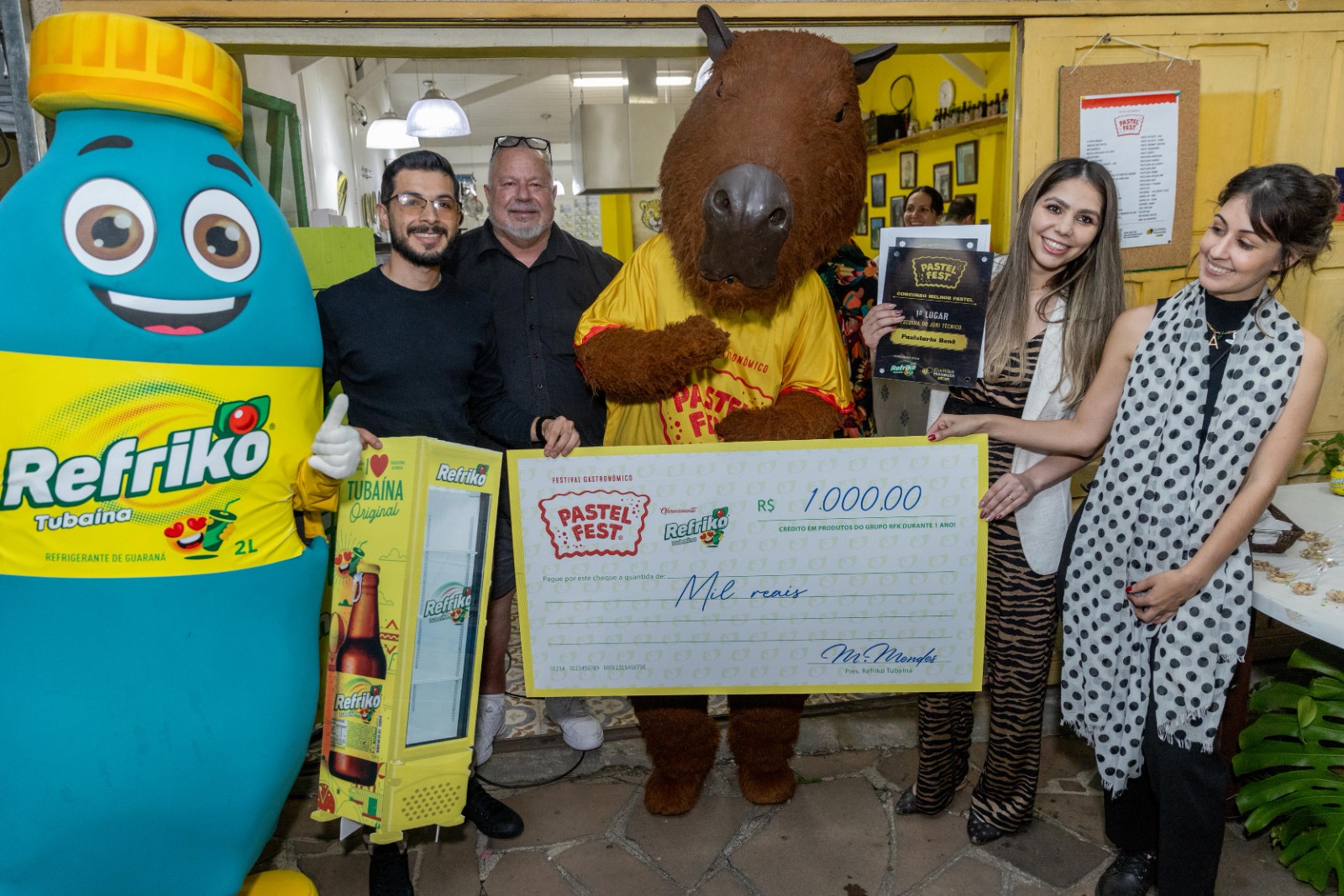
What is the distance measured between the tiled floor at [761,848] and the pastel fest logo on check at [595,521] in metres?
0.95

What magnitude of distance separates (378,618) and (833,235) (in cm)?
143

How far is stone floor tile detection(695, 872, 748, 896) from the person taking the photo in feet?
7.84

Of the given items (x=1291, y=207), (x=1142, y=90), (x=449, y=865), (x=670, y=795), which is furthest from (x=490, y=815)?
(x=1142, y=90)

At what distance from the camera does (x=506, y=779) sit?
2949 millimetres

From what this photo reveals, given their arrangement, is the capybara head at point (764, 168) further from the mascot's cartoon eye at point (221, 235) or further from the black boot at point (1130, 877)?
the black boot at point (1130, 877)

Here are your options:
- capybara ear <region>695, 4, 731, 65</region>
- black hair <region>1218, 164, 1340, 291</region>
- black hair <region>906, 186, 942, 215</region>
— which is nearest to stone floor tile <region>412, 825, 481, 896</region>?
capybara ear <region>695, 4, 731, 65</region>

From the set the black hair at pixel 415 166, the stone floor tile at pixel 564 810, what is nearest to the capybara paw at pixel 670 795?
the stone floor tile at pixel 564 810

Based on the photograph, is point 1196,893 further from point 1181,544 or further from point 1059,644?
point 1059,644

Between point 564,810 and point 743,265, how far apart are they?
1813mm

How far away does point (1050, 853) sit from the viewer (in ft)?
8.28

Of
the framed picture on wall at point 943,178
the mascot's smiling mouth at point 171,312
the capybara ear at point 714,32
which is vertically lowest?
the mascot's smiling mouth at point 171,312

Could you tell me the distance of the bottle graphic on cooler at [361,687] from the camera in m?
2.06

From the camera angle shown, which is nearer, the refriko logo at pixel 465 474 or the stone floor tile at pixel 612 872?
the refriko logo at pixel 465 474

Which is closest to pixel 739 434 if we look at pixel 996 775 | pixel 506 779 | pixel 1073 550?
pixel 1073 550
